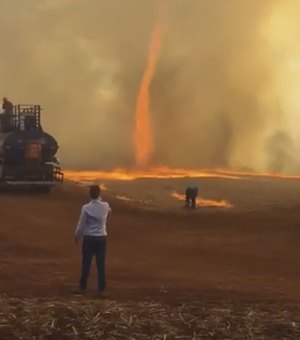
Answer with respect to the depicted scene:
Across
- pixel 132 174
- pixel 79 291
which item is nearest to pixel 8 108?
pixel 132 174

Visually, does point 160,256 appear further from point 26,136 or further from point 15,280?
point 26,136

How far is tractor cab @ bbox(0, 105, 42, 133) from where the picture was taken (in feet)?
127

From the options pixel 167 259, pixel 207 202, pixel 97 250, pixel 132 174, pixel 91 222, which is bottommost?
pixel 207 202

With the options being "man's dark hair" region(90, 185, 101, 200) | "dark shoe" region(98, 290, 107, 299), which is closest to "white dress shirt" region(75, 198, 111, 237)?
"man's dark hair" region(90, 185, 101, 200)

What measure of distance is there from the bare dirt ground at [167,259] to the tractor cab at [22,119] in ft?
12.1

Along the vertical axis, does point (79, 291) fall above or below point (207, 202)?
above

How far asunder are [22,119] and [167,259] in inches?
819

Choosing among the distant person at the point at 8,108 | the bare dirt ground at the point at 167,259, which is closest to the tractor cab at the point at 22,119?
the distant person at the point at 8,108

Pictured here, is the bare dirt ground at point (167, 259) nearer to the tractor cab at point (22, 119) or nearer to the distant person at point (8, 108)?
the tractor cab at point (22, 119)

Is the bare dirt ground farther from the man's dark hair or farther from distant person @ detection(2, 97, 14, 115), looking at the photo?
distant person @ detection(2, 97, 14, 115)

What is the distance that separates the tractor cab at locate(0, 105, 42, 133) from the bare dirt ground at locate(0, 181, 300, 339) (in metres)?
3.69

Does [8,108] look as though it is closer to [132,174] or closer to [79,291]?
[132,174]

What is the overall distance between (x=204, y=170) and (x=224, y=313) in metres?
59.1

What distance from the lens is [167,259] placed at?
20.0m
